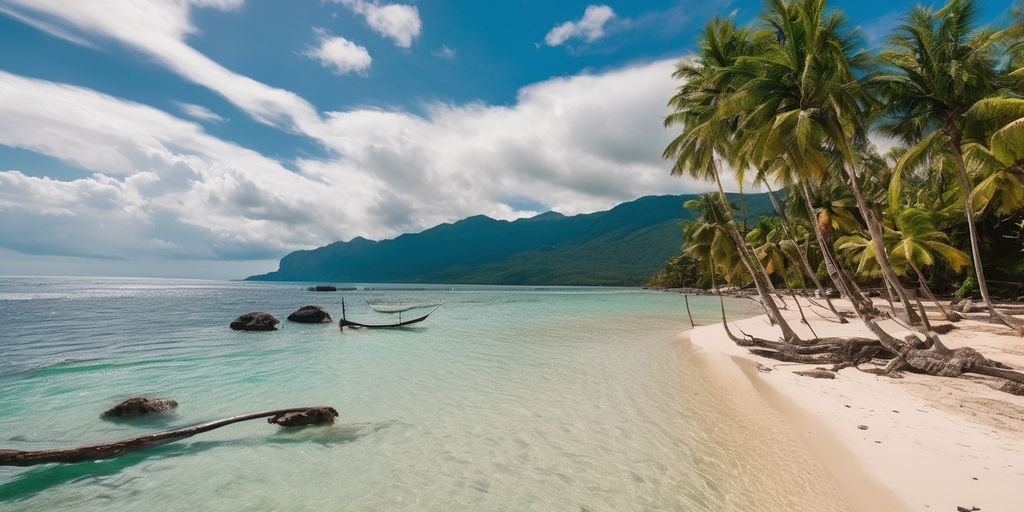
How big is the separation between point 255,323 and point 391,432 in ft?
79.3

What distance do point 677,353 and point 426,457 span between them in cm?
1358

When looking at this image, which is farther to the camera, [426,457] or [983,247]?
[983,247]

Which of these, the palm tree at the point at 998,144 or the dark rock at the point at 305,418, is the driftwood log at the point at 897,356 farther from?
the dark rock at the point at 305,418

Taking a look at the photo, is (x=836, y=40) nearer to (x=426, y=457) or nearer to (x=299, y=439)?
(x=426, y=457)

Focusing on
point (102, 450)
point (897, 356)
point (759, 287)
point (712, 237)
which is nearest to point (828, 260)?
point (759, 287)

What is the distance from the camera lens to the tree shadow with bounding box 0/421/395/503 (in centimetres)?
631

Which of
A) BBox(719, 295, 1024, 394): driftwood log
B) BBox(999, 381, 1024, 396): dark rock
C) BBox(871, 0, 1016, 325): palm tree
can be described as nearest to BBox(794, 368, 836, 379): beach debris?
BBox(719, 295, 1024, 394): driftwood log

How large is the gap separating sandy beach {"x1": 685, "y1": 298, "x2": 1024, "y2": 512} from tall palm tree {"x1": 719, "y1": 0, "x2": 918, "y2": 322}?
4.02 metres

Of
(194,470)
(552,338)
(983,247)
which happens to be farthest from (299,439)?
(983,247)

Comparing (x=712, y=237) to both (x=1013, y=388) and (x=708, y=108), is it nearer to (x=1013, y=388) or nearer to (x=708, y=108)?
(x=708, y=108)

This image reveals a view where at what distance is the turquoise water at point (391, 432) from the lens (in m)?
5.92

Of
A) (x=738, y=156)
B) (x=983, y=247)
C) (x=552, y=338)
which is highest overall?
(x=738, y=156)

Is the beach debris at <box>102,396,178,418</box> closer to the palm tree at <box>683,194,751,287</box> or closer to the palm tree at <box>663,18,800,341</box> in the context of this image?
the palm tree at <box>663,18,800,341</box>

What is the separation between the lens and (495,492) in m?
5.97
